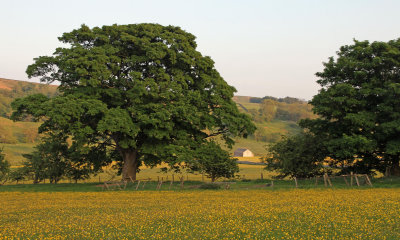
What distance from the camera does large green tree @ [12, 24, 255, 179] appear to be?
3972cm

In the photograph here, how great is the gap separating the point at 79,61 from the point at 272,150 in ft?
90.3

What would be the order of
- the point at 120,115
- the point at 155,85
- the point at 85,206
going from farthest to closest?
the point at 155,85 < the point at 120,115 < the point at 85,206

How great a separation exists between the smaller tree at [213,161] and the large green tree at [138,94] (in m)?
1.43

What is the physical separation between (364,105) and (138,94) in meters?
Answer: 25.4

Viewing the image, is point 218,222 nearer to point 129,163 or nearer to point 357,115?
point 357,115

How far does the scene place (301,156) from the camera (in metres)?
46.4

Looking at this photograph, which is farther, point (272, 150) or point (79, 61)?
point (272, 150)

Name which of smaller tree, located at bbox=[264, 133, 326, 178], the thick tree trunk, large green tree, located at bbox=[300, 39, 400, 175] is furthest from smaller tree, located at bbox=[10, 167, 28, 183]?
large green tree, located at bbox=[300, 39, 400, 175]

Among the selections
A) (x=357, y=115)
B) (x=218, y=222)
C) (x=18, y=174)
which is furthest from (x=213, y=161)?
(x=18, y=174)

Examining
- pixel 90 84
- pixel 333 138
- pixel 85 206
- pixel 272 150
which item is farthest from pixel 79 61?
pixel 333 138

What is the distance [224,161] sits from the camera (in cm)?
4512

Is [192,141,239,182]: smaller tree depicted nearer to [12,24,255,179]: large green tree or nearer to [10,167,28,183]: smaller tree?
[12,24,255,179]: large green tree

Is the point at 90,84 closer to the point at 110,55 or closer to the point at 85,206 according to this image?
the point at 110,55

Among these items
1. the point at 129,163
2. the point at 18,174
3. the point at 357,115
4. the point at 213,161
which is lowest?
the point at 18,174
